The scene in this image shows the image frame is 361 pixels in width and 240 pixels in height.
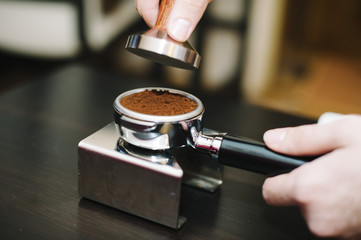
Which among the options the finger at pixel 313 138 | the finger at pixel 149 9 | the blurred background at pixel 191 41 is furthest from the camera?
the blurred background at pixel 191 41

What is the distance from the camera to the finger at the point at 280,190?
43cm

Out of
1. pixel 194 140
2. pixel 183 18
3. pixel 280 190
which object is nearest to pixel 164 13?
pixel 183 18

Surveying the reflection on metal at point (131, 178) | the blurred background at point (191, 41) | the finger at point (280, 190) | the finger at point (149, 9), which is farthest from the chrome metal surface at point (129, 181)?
the blurred background at point (191, 41)

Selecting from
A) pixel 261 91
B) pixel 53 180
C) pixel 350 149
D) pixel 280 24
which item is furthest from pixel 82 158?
pixel 280 24

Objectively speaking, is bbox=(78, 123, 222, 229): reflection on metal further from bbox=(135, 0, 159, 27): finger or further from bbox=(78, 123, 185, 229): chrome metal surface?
bbox=(135, 0, 159, 27): finger

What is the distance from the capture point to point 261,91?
236 centimetres

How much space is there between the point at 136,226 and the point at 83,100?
440 millimetres

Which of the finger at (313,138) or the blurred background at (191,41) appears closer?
the finger at (313,138)

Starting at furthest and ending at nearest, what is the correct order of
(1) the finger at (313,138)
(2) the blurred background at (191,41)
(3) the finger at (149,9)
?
(2) the blurred background at (191,41), (3) the finger at (149,9), (1) the finger at (313,138)

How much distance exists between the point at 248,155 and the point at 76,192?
25cm

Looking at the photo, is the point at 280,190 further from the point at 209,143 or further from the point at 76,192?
the point at 76,192

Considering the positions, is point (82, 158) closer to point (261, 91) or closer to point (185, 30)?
point (185, 30)

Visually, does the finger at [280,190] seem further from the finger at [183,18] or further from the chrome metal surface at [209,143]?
the finger at [183,18]

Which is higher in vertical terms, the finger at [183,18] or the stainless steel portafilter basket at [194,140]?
the finger at [183,18]
